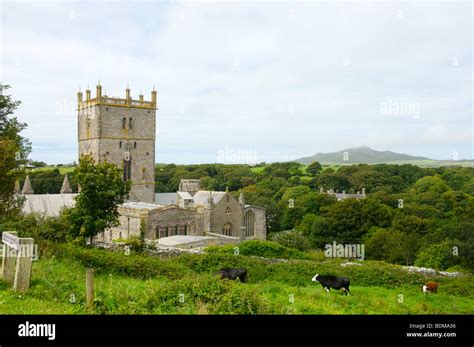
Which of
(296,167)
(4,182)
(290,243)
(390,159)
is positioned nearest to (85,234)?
(4,182)

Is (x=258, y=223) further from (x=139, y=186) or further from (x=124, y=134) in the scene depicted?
(x=124, y=134)

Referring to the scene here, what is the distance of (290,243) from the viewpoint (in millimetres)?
43594

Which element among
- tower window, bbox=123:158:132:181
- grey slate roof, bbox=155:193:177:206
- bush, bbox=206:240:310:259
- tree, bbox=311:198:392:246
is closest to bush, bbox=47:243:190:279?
bush, bbox=206:240:310:259

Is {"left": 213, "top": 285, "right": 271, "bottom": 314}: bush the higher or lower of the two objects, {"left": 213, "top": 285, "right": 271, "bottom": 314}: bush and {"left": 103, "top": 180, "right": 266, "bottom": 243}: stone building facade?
the higher

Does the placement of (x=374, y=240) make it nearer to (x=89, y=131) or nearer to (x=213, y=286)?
(x=89, y=131)

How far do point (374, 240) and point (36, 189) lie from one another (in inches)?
2220

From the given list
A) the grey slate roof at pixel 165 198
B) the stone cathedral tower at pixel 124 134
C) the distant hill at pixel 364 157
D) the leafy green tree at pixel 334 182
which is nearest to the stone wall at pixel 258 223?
the grey slate roof at pixel 165 198

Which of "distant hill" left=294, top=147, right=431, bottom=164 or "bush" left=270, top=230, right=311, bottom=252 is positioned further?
"distant hill" left=294, top=147, right=431, bottom=164

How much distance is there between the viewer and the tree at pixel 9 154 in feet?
44.1

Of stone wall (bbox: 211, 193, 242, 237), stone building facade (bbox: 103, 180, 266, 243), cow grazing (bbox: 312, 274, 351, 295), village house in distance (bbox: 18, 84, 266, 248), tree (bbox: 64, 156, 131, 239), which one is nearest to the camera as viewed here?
cow grazing (bbox: 312, 274, 351, 295)

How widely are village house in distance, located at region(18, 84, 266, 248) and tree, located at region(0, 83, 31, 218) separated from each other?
23.4 m

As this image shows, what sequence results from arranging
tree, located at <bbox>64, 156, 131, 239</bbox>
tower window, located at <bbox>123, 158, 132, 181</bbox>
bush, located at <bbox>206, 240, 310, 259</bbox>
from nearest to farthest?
tree, located at <bbox>64, 156, 131, 239</bbox>, bush, located at <bbox>206, 240, 310, 259</bbox>, tower window, located at <bbox>123, 158, 132, 181</bbox>

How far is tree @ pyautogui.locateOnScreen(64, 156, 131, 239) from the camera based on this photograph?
22.3m

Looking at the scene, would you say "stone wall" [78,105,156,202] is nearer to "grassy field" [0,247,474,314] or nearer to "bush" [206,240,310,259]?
"bush" [206,240,310,259]
